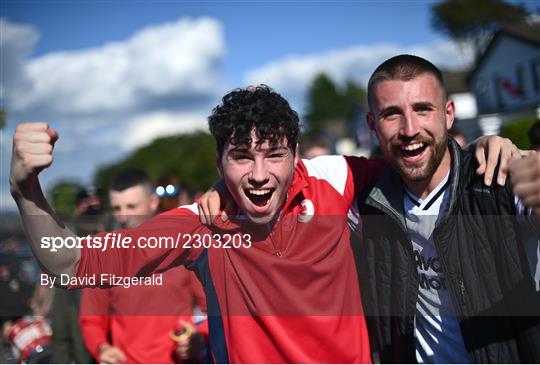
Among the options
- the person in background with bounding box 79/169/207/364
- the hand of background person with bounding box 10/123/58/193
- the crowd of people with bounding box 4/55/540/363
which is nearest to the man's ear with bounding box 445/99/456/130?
the crowd of people with bounding box 4/55/540/363

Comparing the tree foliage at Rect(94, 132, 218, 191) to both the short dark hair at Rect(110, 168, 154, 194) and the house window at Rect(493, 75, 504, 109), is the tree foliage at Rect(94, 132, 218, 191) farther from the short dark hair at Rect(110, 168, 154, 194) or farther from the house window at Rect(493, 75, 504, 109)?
the short dark hair at Rect(110, 168, 154, 194)

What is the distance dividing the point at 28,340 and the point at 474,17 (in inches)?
2387

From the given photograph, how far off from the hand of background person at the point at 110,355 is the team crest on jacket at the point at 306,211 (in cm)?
150

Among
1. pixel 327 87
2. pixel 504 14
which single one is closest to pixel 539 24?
pixel 504 14

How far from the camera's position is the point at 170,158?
344ft

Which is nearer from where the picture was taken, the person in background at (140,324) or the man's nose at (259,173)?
the man's nose at (259,173)

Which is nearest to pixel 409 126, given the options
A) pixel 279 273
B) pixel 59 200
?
pixel 279 273

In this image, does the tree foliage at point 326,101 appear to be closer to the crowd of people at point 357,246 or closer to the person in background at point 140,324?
the person in background at point 140,324

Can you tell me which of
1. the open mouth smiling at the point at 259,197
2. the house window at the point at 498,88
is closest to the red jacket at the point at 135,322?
the open mouth smiling at the point at 259,197

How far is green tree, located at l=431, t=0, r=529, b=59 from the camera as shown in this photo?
56.7 m

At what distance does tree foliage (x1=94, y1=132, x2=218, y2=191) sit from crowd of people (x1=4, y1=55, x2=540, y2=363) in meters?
85.6

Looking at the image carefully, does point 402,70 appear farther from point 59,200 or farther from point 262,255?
point 59,200

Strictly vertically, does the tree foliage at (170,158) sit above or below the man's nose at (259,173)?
above

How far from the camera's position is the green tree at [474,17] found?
186 feet
